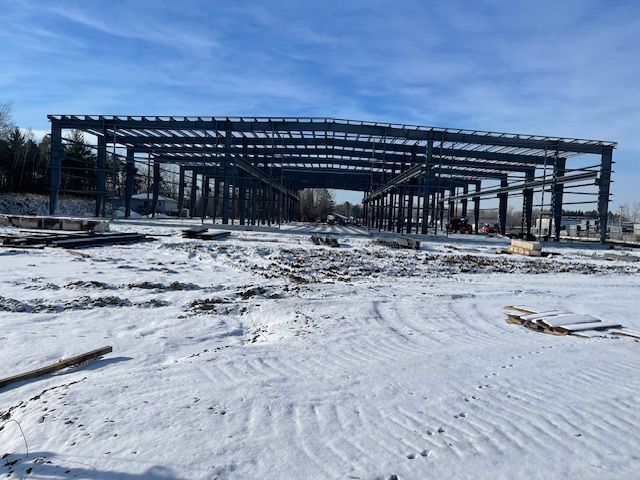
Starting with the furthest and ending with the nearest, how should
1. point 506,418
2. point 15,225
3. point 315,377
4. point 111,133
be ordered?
point 111,133 < point 15,225 < point 315,377 < point 506,418

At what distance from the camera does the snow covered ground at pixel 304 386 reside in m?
2.79

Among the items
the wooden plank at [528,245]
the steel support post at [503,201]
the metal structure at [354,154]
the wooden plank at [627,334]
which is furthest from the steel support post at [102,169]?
the steel support post at [503,201]

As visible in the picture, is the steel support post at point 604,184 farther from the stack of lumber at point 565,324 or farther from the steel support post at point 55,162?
the steel support post at point 55,162

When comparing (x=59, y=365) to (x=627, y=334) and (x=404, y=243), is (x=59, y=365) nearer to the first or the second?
(x=627, y=334)

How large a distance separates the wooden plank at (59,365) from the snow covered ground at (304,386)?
0.09 metres

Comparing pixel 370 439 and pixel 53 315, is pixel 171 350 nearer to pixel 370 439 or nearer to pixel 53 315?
pixel 53 315

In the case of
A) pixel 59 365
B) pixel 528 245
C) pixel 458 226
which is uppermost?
pixel 458 226

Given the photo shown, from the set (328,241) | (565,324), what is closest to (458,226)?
(328,241)

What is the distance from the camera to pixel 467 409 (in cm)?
357

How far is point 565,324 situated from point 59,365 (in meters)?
6.18

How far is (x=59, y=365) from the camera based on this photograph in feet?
13.7

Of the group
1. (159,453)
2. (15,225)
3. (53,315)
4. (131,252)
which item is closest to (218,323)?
(53,315)

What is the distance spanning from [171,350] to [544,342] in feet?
14.7

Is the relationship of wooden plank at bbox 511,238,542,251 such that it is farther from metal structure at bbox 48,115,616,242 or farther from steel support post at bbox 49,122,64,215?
steel support post at bbox 49,122,64,215
